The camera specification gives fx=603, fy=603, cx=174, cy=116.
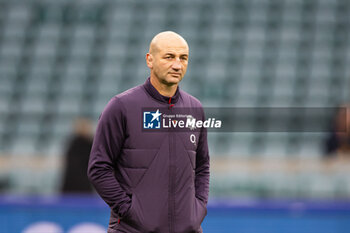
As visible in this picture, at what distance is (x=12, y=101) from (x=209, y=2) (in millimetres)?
4381

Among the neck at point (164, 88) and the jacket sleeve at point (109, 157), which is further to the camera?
the neck at point (164, 88)

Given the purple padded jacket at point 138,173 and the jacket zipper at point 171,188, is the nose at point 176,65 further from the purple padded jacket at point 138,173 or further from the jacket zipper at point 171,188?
the jacket zipper at point 171,188

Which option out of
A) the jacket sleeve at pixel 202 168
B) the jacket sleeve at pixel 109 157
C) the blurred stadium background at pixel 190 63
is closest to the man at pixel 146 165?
the jacket sleeve at pixel 109 157

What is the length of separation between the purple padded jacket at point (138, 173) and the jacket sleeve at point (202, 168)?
0.15 meters

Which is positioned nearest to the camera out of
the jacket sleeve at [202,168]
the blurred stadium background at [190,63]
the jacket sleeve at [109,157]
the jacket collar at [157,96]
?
the jacket sleeve at [109,157]

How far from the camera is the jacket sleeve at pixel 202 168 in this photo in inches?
105

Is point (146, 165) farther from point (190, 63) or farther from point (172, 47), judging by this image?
point (190, 63)

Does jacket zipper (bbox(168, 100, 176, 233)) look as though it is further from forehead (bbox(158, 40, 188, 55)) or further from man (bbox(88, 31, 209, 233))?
forehead (bbox(158, 40, 188, 55))

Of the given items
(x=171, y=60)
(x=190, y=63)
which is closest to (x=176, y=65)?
(x=171, y=60)

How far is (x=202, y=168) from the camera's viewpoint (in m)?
2.71

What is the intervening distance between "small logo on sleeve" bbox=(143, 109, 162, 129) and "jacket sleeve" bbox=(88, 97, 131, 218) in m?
0.09

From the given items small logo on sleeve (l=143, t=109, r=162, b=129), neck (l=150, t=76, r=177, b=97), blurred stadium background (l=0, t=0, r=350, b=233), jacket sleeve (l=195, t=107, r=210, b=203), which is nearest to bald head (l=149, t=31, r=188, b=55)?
neck (l=150, t=76, r=177, b=97)

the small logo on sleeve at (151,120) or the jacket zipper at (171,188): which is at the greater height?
the small logo on sleeve at (151,120)

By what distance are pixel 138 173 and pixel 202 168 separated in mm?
366
